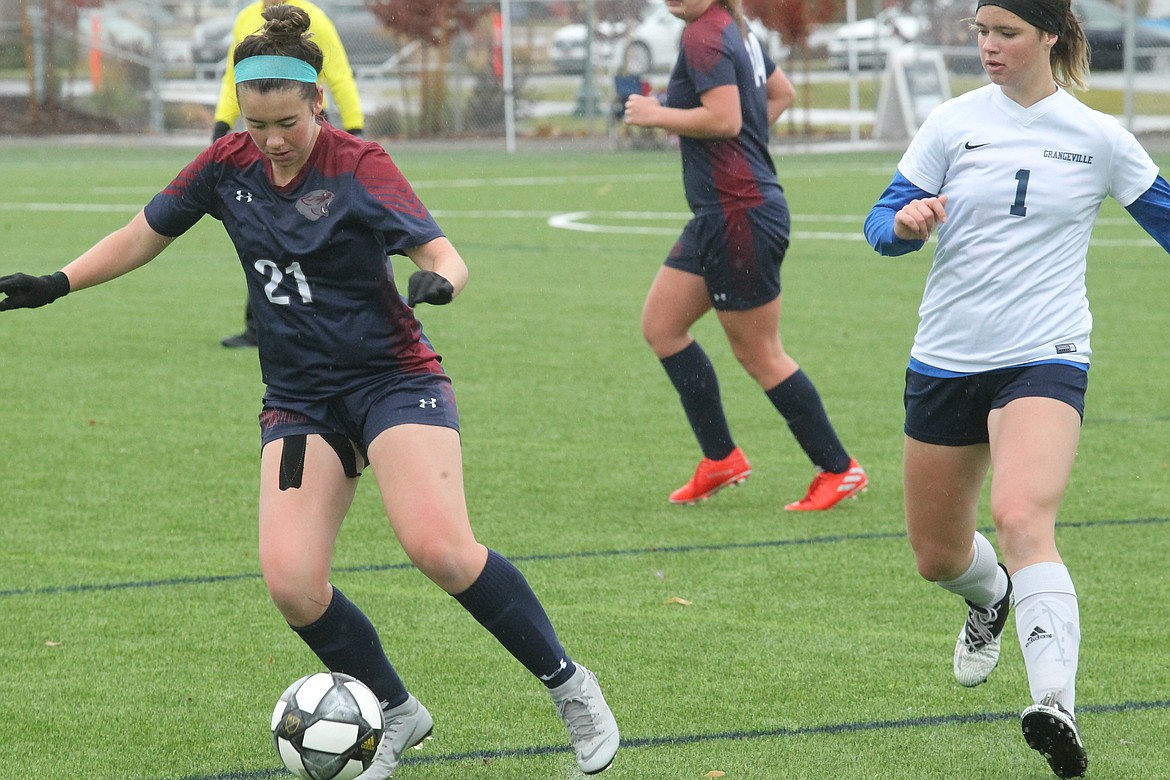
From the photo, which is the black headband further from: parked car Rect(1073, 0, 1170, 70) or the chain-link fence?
parked car Rect(1073, 0, 1170, 70)

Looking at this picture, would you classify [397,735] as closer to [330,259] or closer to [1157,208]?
[330,259]

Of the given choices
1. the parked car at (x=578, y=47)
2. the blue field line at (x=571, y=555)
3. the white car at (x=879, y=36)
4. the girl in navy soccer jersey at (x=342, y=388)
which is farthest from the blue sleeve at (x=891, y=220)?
A: the white car at (x=879, y=36)

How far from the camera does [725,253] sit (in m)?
6.78

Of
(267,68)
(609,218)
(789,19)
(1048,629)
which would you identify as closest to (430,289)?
(267,68)

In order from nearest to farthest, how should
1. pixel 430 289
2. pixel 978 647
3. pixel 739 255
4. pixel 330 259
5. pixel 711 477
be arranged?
pixel 430 289
pixel 330 259
pixel 978 647
pixel 739 255
pixel 711 477

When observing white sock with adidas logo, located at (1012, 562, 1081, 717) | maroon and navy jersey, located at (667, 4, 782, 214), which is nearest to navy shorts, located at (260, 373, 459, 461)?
white sock with adidas logo, located at (1012, 562, 1081, 717)

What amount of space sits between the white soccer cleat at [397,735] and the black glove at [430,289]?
1.09 metres

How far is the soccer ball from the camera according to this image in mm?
3867

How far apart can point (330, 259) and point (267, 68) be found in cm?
48

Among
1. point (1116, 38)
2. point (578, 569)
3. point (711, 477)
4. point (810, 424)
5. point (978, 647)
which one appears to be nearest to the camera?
point (978, 647)

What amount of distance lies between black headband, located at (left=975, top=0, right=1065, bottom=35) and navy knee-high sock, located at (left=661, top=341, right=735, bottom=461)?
2.99 meters

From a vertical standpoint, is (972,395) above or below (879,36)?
below

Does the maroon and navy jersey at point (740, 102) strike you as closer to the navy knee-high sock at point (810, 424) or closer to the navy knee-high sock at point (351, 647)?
the navy knee-high sock at point (810, 424)

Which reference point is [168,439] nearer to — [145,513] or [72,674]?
[145,513]
